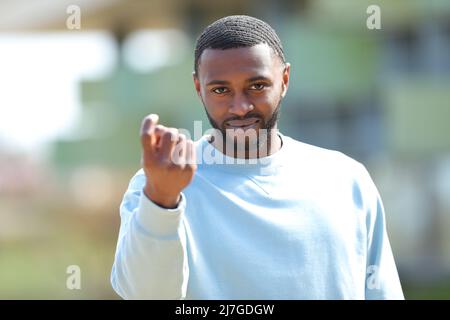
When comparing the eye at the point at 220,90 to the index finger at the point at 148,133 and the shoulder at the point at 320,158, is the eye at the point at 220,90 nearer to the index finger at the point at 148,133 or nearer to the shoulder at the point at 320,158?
the shoulder at the point at 320,158

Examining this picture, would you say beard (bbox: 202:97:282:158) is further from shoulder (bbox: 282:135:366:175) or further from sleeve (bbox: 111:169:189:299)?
sleeve (bbox: 111:169:189:299)

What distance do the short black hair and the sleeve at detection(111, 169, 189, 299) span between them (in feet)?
1.76

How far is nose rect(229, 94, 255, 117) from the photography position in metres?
2.88

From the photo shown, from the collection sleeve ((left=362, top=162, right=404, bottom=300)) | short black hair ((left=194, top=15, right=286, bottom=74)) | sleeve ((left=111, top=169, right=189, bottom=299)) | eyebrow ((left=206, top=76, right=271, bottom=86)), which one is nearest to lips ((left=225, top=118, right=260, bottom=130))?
eyebrow ((left=206, top=76, right=271, bottom=86))

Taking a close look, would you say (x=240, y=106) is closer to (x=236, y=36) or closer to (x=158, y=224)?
(x=236, y=36)

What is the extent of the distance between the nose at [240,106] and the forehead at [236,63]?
63mm

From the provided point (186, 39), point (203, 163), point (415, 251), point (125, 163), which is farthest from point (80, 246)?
point (203, 163)

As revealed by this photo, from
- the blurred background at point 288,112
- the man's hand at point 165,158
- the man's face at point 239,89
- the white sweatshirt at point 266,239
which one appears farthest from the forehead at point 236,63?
the blurred background at point 288,112

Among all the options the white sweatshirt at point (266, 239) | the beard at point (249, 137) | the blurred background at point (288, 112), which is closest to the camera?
the white sweatshirt at point (266, 239)

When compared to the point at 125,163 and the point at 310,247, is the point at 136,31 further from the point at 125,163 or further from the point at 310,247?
the point at 310,247

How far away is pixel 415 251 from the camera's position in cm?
1741

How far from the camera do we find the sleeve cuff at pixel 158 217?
2.56 metres

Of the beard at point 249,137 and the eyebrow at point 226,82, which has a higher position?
the eyebrow at point 226,82
